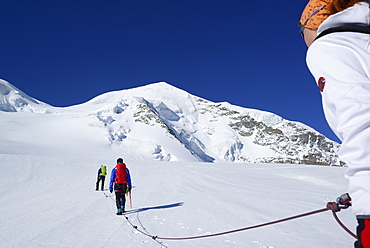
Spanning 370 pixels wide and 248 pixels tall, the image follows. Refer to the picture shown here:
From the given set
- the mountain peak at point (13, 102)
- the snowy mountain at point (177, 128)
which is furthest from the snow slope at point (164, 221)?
the mountain peak at point (13, 102)

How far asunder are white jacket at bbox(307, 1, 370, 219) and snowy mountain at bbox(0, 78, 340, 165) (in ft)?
191

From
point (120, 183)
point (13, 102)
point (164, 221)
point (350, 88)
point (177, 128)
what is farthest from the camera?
point (177, 128)

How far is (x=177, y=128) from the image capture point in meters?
107

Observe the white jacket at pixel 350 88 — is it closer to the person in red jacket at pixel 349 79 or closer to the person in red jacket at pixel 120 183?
the person in red jacket at pixel 349 79

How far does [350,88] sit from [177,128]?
106m

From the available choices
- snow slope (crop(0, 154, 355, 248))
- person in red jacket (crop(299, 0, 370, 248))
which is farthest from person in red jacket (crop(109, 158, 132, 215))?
person in red jacket (crop(299, 0, 370, 248))

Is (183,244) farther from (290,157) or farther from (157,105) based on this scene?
(290,157)

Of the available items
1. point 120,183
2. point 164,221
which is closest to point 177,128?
point 120,183

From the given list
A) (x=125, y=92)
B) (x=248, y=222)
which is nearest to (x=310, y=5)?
(x=248, y=222)

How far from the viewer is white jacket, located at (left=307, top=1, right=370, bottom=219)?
2.53 feet

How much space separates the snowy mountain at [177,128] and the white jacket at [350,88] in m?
58.1

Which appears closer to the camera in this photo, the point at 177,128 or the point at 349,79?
the point at 349,79

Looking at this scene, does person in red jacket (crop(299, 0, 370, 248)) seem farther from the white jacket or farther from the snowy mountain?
the snowy mountain

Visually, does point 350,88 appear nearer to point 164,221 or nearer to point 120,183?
point 164,221
